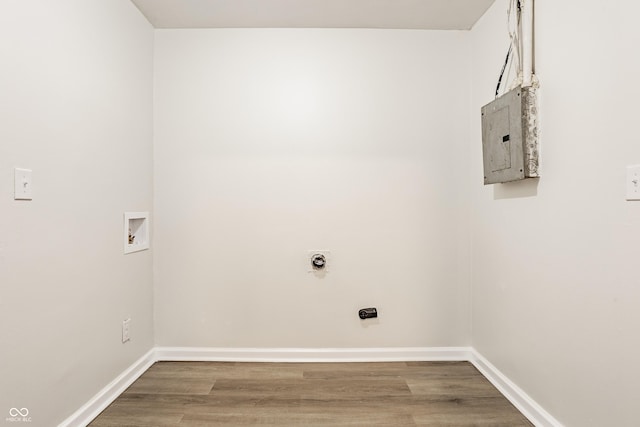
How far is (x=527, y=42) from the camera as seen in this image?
5.92 feet

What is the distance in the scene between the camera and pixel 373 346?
8.07ft

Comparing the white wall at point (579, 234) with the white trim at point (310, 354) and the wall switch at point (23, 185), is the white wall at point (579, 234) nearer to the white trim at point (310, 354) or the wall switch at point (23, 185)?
the white trim at point (310, 354)

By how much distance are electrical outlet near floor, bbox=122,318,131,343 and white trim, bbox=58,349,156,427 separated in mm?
195

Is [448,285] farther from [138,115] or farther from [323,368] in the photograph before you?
[138,115]

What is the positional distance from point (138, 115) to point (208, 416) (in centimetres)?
189

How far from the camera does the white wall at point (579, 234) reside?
4.15 ft

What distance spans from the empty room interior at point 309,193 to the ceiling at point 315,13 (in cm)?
2

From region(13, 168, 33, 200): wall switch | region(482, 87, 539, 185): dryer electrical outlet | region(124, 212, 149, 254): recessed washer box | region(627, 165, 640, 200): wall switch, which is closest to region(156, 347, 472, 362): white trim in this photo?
region(124, 212, 149, 254): recessed washer box

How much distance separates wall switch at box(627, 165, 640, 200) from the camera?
3.97 ft

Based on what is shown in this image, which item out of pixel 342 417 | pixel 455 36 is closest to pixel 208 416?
pixel 342 417

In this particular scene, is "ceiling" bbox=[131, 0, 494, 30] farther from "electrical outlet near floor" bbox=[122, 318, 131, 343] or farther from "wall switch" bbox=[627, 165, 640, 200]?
"electrical outlet near floor" bbox=[122, 318, 131, 343]

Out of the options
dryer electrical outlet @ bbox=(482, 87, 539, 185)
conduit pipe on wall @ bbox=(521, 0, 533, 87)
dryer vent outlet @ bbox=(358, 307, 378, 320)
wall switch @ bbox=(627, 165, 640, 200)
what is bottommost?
dryer vent outlet @ bbox=(358, 307, 378, 320)

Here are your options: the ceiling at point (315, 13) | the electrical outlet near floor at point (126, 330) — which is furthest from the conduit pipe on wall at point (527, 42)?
the electrical outlet near floor at point (126, 330)

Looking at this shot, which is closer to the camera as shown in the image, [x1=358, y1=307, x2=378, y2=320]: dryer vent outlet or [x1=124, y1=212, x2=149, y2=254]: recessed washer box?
[x1=124, y1=212, x2=149, y2=254]: recessed washer box
